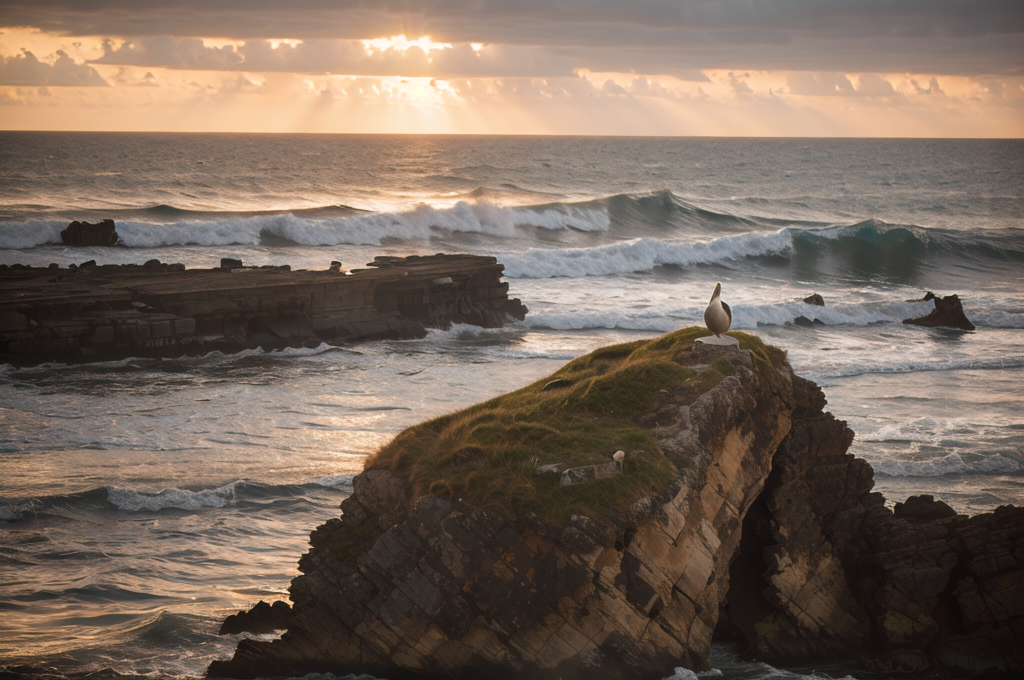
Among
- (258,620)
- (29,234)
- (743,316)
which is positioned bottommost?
(258,620)

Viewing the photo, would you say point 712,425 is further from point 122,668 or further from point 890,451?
point 890,451

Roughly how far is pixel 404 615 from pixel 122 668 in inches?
155

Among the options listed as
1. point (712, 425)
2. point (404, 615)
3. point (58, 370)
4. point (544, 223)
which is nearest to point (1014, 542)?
point (712, 425)

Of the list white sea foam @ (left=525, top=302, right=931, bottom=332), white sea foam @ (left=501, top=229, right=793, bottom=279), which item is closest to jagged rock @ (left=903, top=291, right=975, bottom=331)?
white sea foam @ (left=525, top=302, right=931, bottom=332)

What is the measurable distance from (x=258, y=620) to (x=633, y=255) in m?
51.2

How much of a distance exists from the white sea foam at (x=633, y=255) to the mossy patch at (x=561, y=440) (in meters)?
42.2

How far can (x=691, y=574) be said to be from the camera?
12.4m

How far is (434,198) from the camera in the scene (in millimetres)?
100938

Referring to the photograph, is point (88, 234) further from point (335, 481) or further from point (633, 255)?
point (335, 481)

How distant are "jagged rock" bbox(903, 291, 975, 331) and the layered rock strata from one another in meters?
17.8

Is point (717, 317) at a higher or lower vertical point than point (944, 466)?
higher

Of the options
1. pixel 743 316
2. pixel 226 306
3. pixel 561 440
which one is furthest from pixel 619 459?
pixel 743 316

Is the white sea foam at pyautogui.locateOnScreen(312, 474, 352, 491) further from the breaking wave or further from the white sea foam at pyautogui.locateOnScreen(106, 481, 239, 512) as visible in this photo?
the white sea foam at pyautogui.locateOnScreen(106, 481, 239, 512)

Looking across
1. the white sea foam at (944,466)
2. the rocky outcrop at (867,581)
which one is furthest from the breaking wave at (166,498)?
the white sea foam at (944,466)
